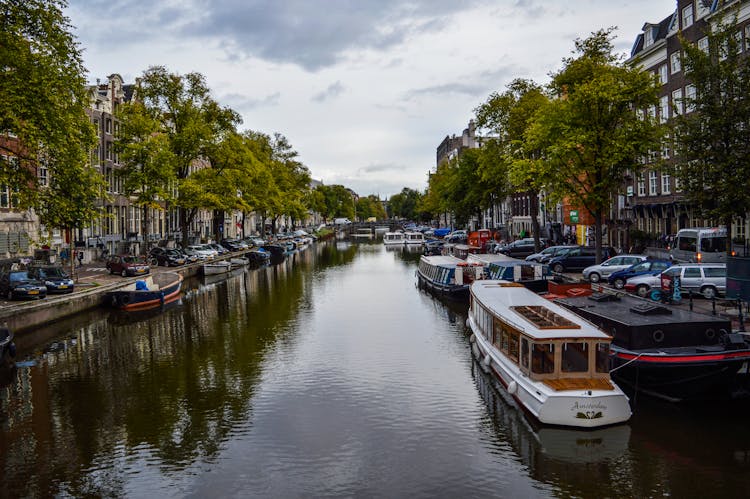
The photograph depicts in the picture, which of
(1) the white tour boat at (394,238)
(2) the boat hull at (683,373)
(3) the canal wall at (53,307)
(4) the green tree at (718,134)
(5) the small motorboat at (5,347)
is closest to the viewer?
(2) the boat hull at (683,373)

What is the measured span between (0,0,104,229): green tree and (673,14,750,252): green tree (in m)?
29.9

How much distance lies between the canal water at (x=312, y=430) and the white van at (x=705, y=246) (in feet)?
70.3

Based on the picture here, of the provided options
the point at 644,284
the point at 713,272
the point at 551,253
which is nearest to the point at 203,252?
the point at 551,253

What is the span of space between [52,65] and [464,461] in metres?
26.9

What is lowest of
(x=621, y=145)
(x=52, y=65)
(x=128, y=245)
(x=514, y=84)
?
(x=128, y=245)

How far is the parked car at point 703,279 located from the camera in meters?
32.7

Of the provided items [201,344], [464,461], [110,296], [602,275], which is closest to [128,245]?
[110,296]

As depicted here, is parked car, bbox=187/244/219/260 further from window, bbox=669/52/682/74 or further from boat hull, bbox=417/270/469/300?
window, bbox=669/52/682/74

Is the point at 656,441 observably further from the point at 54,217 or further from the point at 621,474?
the point at 54,217

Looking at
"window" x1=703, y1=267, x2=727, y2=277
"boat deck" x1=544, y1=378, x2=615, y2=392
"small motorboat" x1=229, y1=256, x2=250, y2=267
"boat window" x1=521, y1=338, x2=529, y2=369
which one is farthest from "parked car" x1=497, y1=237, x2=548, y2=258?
"boat deck" x1=544, y1=378, x2=615, y2=392

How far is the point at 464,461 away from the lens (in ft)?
52.8

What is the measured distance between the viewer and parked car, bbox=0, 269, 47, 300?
112 ft

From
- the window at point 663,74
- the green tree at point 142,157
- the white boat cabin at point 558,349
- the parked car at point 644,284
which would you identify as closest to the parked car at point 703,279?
the parked car at point 644,284

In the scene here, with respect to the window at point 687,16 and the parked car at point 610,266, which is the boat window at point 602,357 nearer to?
the parked car at point 610,266
